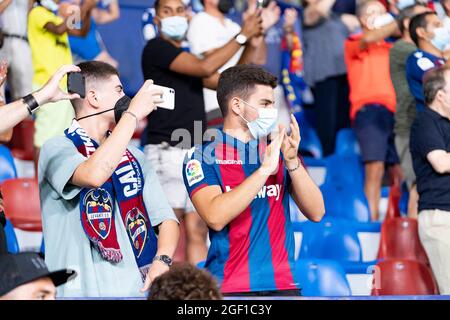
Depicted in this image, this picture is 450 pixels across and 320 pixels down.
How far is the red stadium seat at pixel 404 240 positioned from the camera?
6816 millimetres

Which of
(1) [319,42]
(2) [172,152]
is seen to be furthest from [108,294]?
(1) [319,42]

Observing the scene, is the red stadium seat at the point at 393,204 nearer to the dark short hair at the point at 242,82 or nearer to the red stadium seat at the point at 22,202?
the red stadium seat at the point at 22,202

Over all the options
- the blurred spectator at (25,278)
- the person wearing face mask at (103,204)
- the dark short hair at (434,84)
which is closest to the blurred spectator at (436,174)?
the dark short hair at (434,84)

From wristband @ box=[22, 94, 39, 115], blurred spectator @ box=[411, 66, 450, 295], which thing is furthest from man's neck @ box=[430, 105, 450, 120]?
wristband @ box=[22, 94, 39, 115]

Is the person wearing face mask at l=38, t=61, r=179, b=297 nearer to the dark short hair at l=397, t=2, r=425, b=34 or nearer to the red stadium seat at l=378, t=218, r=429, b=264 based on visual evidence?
the red stadium seat at l=378, t=218, r=429, b=264

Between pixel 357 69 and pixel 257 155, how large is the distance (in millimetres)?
3713

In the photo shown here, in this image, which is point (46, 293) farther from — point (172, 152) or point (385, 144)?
point (385, 144)

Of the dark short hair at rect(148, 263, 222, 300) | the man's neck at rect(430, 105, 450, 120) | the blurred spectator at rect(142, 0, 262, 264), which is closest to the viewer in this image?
the dark short hair at rect(148, 263, 222, 300)

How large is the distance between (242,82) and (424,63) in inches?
105

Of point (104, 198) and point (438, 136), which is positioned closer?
point (104, 198)

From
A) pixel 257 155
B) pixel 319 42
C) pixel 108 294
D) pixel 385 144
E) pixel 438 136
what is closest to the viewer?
pixel 108 294

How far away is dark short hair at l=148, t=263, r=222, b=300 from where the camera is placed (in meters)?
3.21

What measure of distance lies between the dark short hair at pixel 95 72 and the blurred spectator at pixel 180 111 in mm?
1801
